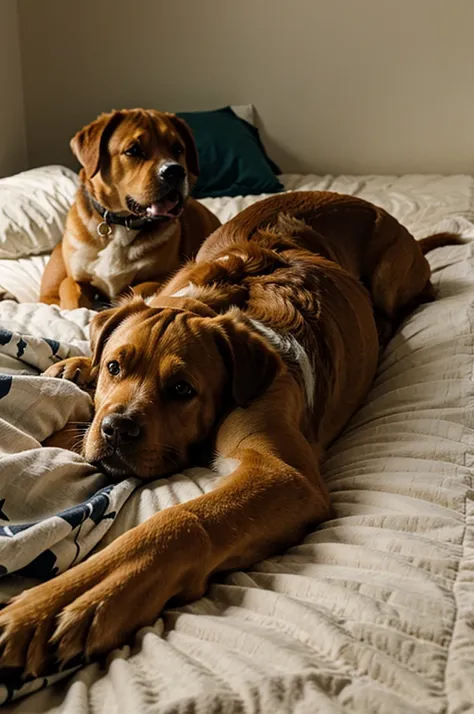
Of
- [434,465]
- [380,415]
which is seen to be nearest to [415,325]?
[380,415]

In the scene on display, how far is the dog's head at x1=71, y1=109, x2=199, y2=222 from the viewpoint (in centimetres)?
272

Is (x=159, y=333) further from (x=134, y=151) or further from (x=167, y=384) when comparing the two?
(x=134, y=151)

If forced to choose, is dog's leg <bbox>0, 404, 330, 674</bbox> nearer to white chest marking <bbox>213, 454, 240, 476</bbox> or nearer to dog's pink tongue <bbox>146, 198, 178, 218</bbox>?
white chest marking <bbox>213, 454, 240, 476</bbox>

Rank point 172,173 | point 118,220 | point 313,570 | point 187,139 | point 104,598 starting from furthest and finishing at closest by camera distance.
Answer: point 187,139 < point 118,220 < point 172,173 < point 313,570 < point 104,598

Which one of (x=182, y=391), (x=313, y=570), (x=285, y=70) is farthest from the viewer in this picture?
(x=285, y=70)

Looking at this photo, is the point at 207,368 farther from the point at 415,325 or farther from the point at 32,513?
the point at 415,325

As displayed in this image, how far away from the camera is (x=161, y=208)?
276 cm

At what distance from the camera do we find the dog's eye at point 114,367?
1.46 m

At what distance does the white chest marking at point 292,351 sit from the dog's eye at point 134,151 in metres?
1.31

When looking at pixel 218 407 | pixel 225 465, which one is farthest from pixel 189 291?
pixel 225 465

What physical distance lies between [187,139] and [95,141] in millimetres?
375

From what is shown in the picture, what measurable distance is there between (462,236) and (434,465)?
68.9 inches

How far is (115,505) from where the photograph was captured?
1.24m

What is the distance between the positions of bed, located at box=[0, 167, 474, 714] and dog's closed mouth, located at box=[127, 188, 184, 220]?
3.17 feet
